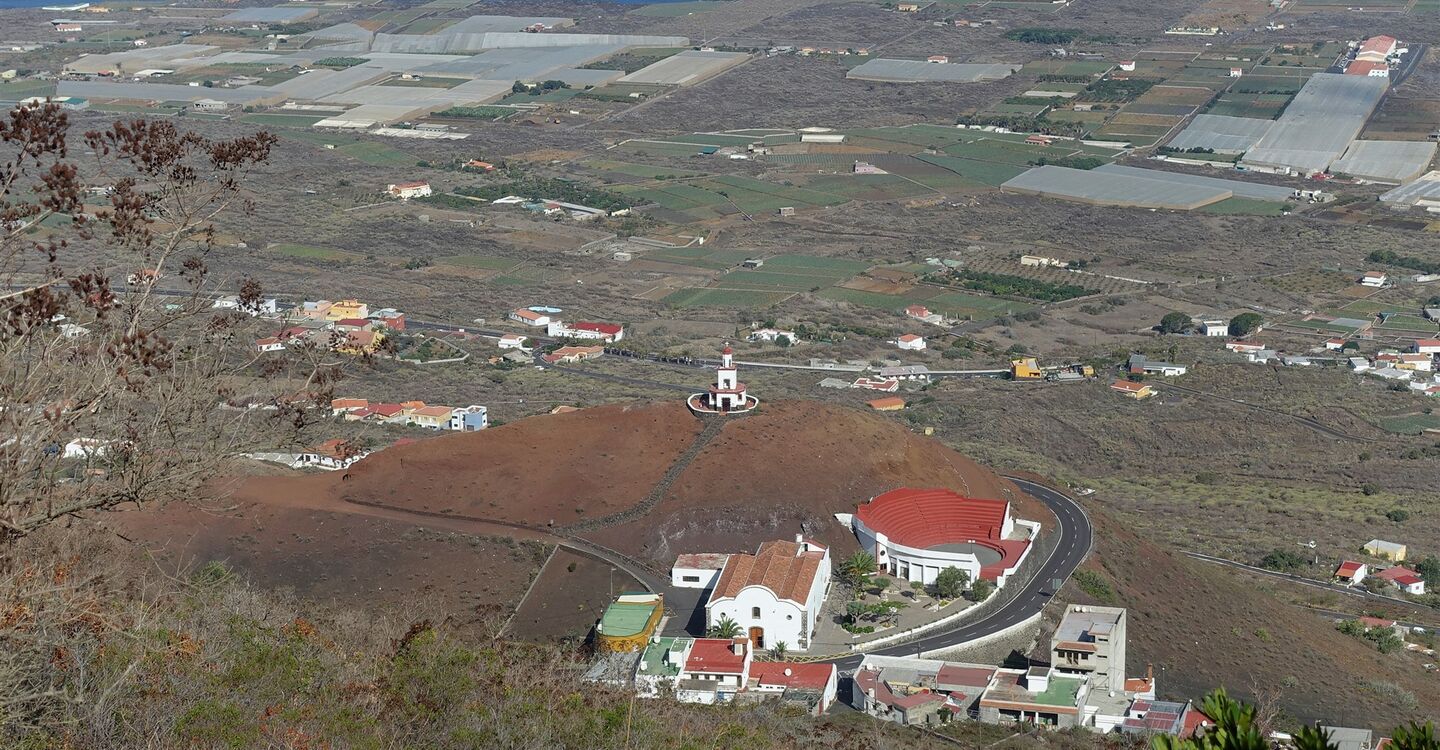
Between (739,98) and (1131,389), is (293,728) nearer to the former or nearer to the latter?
(1131,389)

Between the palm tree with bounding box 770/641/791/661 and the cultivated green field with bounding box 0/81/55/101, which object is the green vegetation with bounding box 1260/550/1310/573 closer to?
the palm tree with bounding box 770/641/791/661

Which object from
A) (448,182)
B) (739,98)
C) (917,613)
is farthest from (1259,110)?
(917,613)

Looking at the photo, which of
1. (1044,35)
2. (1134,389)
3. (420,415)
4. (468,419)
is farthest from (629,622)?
(1044,35)

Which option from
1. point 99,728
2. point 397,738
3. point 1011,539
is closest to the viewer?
point 99,728

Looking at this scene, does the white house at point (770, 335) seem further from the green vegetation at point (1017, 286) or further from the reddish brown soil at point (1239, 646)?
the reddish brown soil at point (1239, 646)

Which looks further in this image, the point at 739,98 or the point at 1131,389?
the point at 739,98

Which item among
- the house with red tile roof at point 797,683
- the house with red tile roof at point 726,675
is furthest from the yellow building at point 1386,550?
the house with red tile roof at point 797,683
